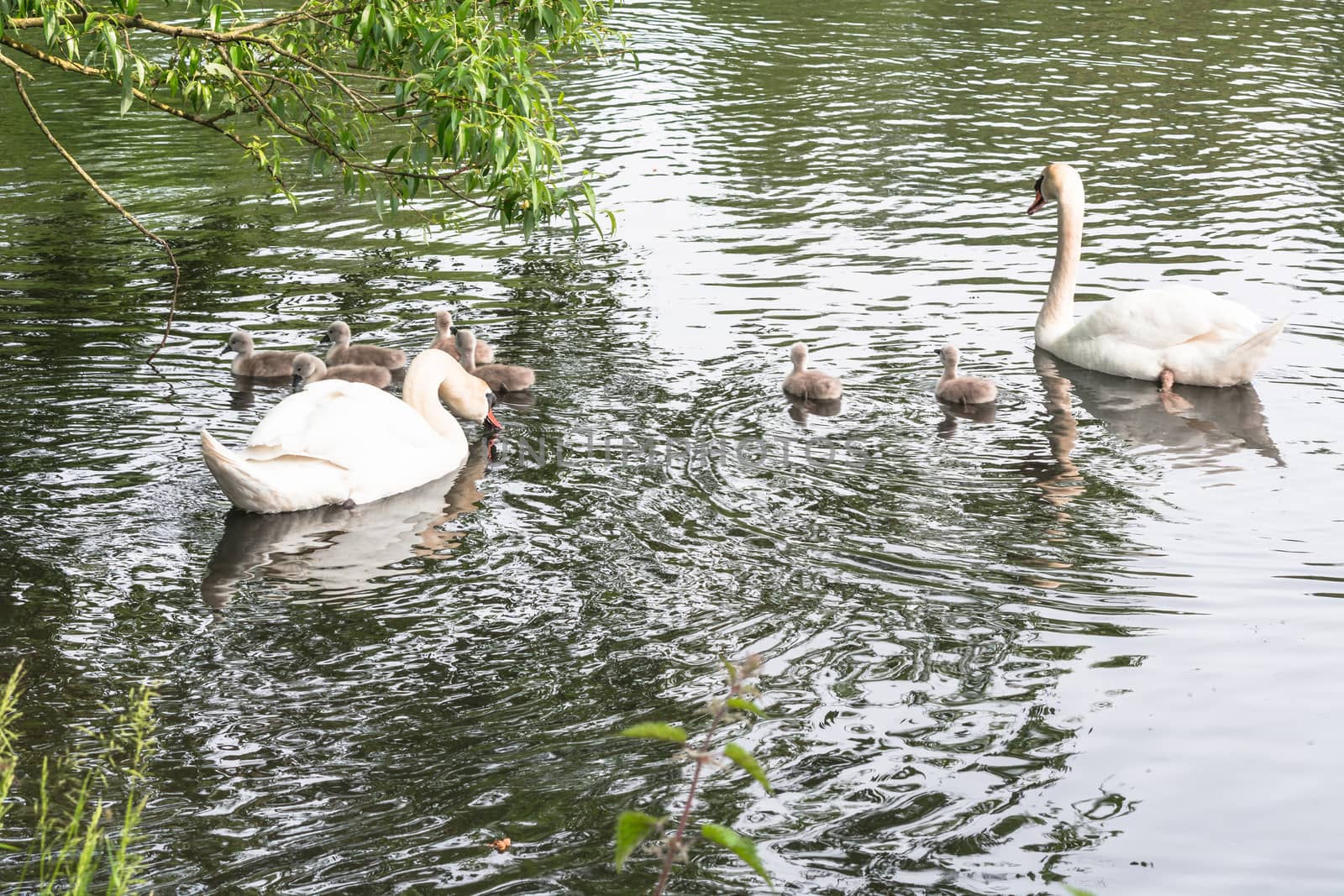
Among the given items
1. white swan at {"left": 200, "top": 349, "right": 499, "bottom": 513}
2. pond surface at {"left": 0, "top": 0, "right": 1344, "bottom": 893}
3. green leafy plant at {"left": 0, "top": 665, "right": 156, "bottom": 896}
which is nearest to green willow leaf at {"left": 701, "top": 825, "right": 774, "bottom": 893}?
pond surface at {"left": 0, "top": 0, "right": 1344, "bottom": 893}

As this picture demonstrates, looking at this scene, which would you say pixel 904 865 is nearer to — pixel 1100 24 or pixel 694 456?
pixel 694 456

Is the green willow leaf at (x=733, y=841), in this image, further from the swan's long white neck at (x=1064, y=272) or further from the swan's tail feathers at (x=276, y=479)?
the swan's long white neck at (x=1064, y=272)

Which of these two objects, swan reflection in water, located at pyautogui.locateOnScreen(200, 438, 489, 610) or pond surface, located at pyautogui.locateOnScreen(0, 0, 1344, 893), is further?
swan reflection in water, located at pyautogui.locateOnScreen(200, 438, 489, 610)

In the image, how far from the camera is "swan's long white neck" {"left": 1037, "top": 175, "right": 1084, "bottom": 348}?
42.8 feet

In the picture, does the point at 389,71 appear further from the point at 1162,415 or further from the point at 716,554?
the point at 1162,415

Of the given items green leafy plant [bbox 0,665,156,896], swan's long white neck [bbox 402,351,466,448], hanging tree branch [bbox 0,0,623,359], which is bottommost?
green leafy plant [bbox 0,665,156,896]

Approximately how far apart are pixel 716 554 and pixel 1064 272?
5821mm

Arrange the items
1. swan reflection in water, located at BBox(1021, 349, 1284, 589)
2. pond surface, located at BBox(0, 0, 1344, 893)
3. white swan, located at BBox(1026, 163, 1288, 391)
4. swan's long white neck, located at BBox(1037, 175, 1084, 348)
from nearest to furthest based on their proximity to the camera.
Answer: pond surface, located at BBox(0, 0, 1344, 893)
swan reflection in water, located at BBox(1021, 349, 1284, 589)
white swan, located at BBox(1026, 163, 1288, 391)
swan's long white neck, located at BBox(1037, 175, 1084, 348)

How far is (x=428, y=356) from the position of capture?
1095 centimetres

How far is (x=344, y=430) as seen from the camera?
32.0 feet

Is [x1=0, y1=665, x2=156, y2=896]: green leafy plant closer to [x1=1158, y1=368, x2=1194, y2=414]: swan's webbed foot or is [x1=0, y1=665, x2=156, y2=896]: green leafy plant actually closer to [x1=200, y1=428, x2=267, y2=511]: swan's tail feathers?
[x1=200, y1=428, x2=267, y2=511]: swan's tail feathers

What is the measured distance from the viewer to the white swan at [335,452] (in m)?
9.35

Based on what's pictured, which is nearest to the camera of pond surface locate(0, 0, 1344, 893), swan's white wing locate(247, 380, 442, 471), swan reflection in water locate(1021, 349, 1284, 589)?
pond surface locate(0, 0, 1344, 893)

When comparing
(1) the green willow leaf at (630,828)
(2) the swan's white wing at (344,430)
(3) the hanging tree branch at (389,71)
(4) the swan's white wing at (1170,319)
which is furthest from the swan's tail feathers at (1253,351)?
(1) the green willow leaf at (630,828)
